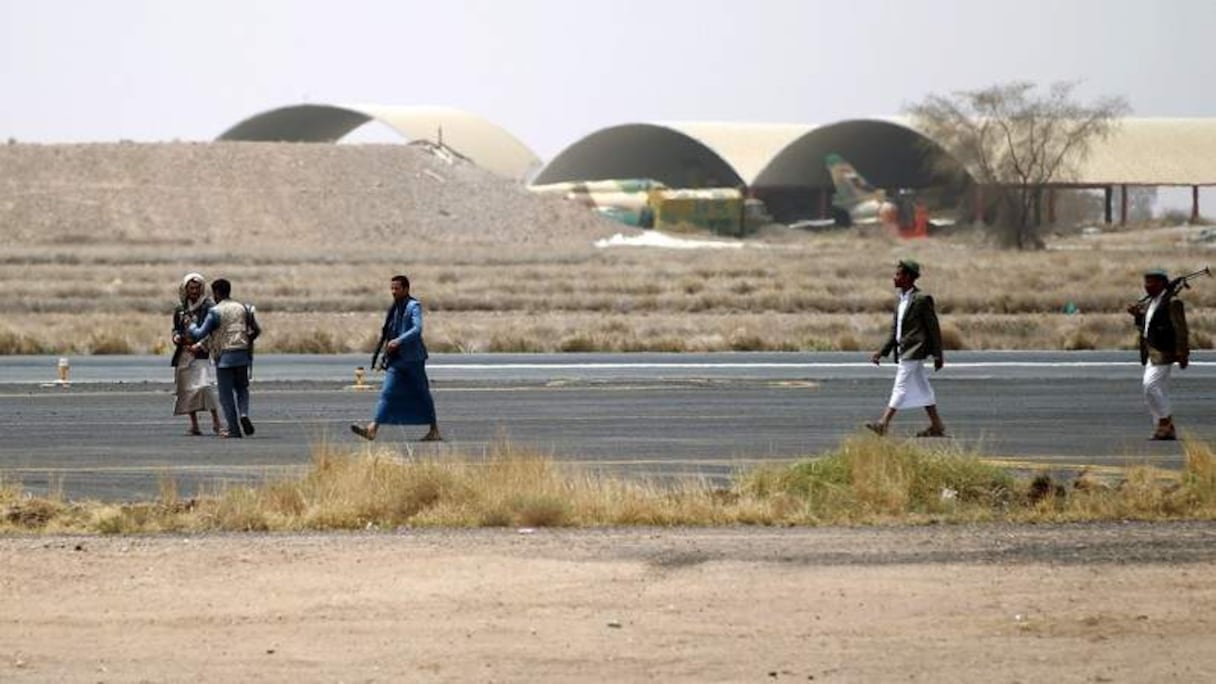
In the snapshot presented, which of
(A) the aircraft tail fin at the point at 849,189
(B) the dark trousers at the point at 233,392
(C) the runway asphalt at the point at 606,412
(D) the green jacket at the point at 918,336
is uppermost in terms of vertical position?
(A) the aircraft tail fin at the point at 849,189

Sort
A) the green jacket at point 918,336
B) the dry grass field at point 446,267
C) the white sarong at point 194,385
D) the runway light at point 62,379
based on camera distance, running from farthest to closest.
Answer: the dry grass field at point 446,267
the runway light at point 62,379
the white sarong at point 194,385
the green jacket at point 918,336

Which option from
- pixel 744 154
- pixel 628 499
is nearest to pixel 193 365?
pixel 628 499

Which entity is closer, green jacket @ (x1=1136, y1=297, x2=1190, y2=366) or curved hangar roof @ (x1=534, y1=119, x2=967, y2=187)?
green jacket @ (x1=1136, y1=297, x2=1190, y2=366)

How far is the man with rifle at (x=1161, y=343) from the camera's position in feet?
66.3

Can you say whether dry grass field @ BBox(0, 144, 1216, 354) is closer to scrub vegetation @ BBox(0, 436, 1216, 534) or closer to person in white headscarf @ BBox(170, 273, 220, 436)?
person in white headscarf @ BBox(170, 273, 220, 436)

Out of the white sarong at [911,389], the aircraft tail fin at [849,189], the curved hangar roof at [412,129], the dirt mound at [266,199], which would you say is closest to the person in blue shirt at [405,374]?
the white sarong at [911,389]

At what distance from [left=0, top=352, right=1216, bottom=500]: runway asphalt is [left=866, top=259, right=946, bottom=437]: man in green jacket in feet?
1.84

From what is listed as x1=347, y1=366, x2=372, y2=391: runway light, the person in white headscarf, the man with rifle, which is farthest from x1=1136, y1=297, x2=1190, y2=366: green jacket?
x1=347, y1=366, x2=372, y2=391: runway light

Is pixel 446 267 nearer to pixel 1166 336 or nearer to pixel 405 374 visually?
pixel 405 374

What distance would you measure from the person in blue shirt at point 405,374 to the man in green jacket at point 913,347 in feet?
14.0

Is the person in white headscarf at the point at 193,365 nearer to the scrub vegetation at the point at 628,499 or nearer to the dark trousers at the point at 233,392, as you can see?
the dark trousers at the point at 233,392

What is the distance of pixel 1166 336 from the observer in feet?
66.5

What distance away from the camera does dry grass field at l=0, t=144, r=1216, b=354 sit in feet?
134

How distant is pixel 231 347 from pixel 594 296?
32271mm
